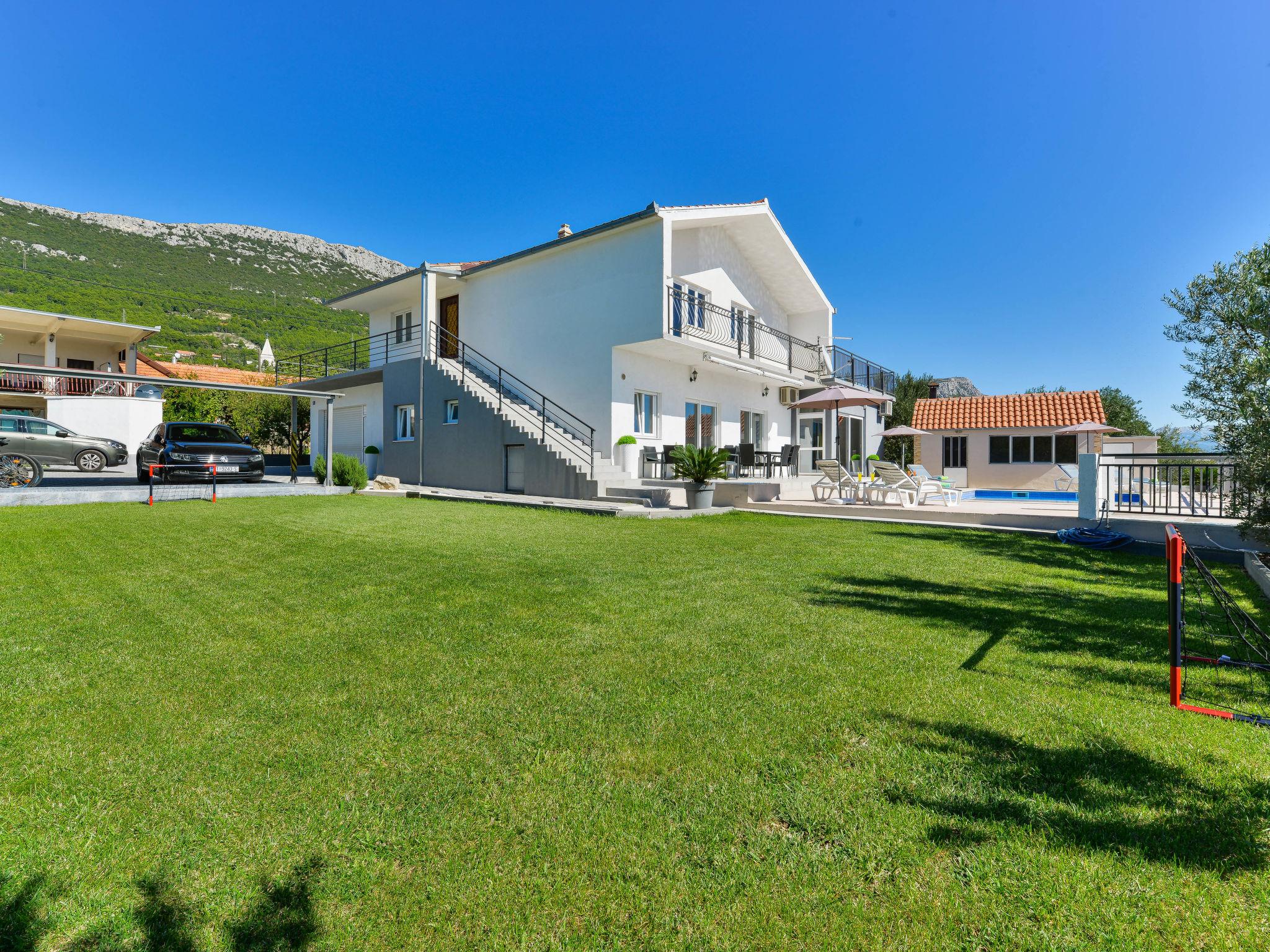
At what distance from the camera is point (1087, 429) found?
23391 mm

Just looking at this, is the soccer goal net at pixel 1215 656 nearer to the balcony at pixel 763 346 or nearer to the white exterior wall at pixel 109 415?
the balcony at pixel 763 346

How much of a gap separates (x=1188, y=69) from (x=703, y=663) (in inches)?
648

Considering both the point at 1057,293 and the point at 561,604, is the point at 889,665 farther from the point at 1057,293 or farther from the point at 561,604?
the point at 1057,293

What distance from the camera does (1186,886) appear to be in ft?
5.82

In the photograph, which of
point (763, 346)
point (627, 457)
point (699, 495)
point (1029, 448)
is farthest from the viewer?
point (1029, 448)

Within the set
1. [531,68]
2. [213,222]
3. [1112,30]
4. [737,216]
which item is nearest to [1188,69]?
[1112,30]

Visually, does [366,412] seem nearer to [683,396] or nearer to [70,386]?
[683,396]

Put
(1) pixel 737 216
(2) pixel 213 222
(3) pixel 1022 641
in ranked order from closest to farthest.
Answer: (3) pixel 1022 641
(1) pixel 737 216
(2) pixel 213 222

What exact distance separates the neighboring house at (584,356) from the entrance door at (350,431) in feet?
0.24

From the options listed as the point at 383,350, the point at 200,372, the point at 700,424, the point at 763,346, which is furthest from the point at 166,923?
the point at 200,372

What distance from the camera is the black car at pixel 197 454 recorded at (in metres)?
14.9

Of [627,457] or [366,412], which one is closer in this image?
[627,457]

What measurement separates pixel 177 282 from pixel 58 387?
1846 inches

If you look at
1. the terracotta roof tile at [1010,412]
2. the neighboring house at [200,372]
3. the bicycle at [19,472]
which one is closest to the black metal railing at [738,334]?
the terracotta roof tile at [1010,412]
